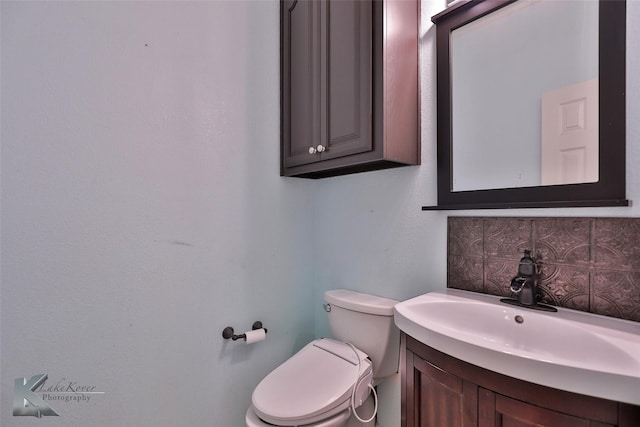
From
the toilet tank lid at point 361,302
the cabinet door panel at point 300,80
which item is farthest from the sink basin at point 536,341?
the cabinet door panel at point 300,80

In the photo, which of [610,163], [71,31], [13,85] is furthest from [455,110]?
[13,85]

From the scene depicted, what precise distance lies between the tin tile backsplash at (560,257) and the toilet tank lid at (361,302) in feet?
0.91

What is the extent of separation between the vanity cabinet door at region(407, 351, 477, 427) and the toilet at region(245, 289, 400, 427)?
292 millimetres

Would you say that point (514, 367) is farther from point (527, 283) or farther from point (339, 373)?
point (339, 373)

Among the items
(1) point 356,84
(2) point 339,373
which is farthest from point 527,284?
(1) point 356,84

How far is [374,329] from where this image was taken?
1263 mm

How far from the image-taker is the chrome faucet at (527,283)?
908 mm

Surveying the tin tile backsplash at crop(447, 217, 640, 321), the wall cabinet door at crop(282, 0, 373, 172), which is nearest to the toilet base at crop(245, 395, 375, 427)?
the tin tile backsplash at crop(447, 217, 640, 321)

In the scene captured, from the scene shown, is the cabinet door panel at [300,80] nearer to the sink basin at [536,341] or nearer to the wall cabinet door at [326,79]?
the wall cabinet door at [326,79]

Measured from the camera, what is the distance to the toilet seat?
3.35 feet

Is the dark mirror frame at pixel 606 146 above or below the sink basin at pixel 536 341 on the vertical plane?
above

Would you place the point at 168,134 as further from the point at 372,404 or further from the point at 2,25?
the point at 372,404

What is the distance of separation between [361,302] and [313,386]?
38 centimetres

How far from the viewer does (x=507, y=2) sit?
3.33 ft
